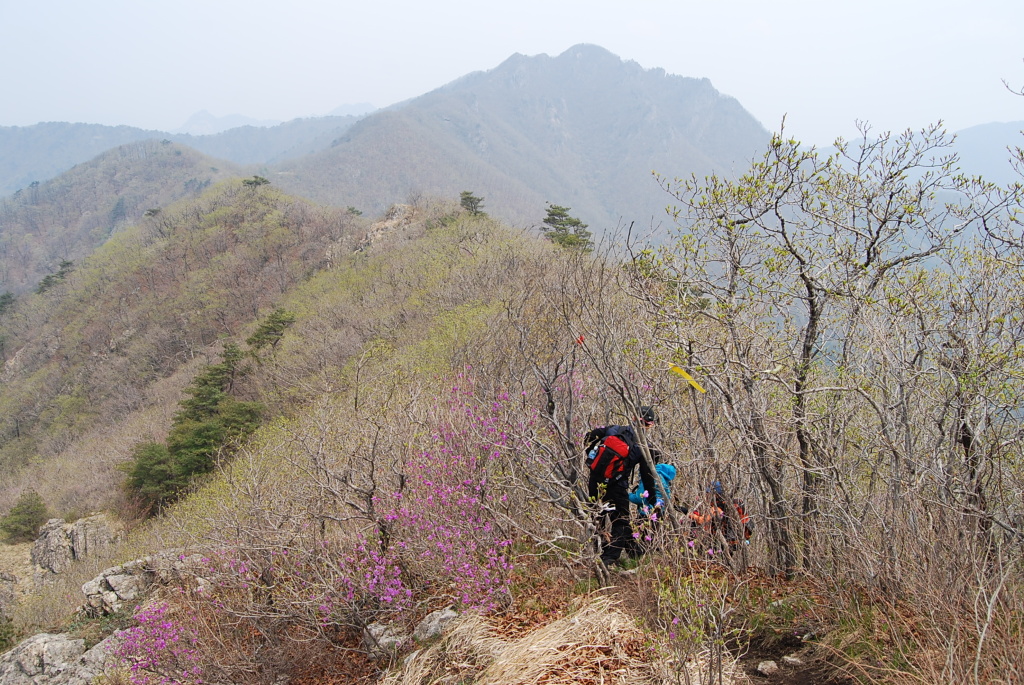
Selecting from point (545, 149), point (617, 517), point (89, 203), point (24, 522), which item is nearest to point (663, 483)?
point (617, 517)

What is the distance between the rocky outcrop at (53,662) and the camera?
247 inches

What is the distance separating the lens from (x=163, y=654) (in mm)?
4484

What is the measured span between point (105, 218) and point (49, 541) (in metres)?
100

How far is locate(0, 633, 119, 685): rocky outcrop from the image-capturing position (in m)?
6.28

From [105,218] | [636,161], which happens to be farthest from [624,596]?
[636,161]

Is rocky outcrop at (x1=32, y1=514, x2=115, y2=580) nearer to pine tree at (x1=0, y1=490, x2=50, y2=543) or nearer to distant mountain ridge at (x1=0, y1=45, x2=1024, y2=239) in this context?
pine tree at (x1=0, y1=490, x2=50, y2=543)

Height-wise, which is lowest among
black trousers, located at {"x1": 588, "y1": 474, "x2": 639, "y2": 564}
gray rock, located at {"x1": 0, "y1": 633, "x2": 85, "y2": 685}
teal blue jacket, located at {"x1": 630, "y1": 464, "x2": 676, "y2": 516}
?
gray rock, located at {"x1": 0, "y1": 633, "x2": 85, "y2": 685}

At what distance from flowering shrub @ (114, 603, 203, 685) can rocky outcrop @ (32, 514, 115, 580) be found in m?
14.9

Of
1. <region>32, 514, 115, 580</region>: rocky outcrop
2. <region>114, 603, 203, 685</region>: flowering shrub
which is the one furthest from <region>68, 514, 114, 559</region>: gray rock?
<region>114, 603, 203, 685</region>: flowering shrub

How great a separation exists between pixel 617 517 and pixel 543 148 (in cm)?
17452

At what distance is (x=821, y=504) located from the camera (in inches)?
154

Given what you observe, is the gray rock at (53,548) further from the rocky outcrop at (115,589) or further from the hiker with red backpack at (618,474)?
the hiker with red backpack at (618,474)

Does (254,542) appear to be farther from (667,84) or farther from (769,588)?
(667,84)

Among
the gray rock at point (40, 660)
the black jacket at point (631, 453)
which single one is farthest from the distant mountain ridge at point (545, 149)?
the black jacket at point (631, 453)
